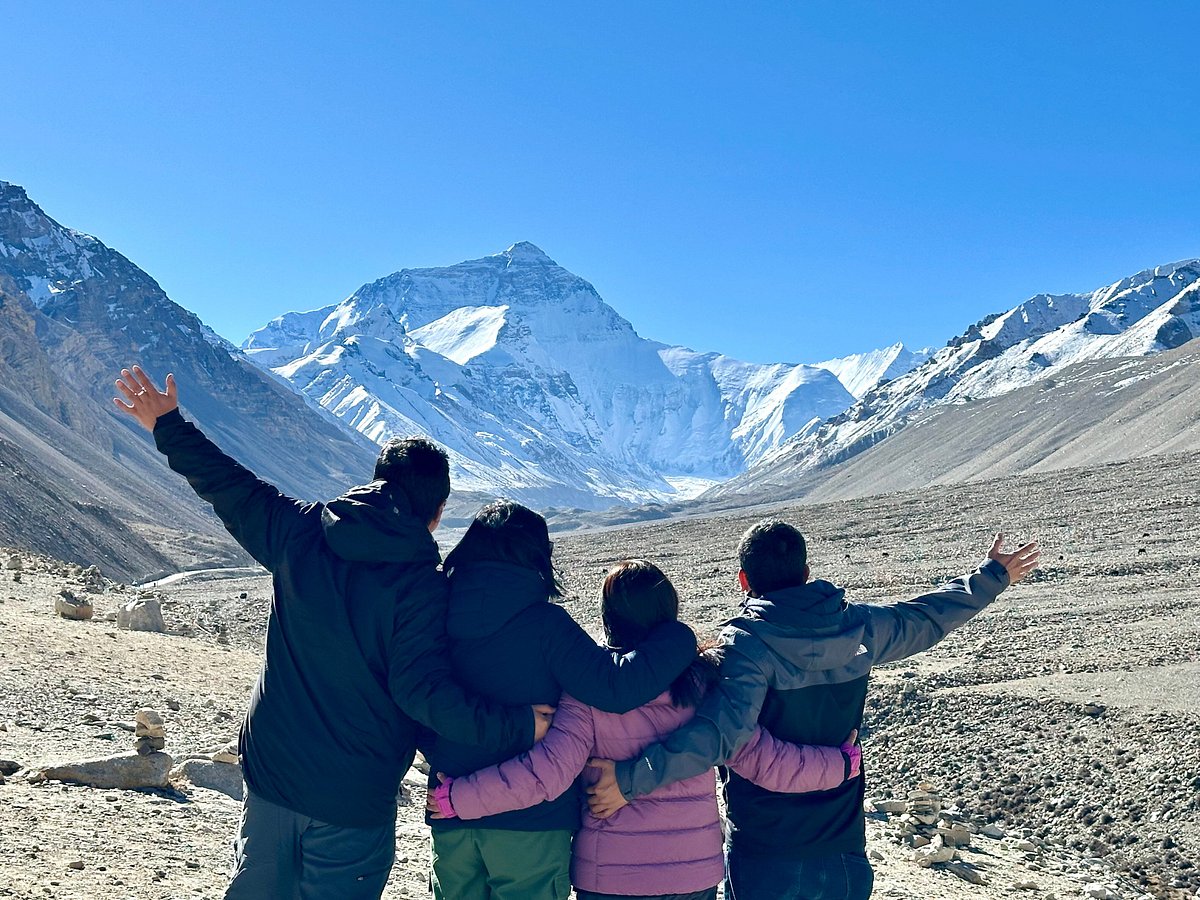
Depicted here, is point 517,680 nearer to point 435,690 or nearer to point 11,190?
point 435,690

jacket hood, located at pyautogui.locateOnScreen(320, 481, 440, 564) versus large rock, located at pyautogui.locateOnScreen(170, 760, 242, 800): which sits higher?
jacket hood, located at pyautogui.locateOnScreen(320, 481, 440, 564)

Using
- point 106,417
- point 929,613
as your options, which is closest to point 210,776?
point 929,613

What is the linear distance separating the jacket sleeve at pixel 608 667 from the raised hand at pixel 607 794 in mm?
240

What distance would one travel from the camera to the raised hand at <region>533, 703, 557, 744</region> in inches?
152

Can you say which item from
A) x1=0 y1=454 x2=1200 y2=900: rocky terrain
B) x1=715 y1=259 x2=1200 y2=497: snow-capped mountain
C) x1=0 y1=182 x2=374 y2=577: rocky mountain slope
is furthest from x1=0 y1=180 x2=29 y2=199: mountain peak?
x1=0 y1=454 x2=1200 y2=900: rocky terrain

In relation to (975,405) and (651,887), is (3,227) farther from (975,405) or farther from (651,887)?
(651,887)

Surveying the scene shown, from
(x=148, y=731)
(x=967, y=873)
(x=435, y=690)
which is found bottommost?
(x=967, y=873)

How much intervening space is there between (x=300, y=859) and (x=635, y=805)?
49.0 inches

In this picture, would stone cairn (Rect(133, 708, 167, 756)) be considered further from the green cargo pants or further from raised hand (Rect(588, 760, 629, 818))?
raised hand (Rect(588, 760, 629, 818))

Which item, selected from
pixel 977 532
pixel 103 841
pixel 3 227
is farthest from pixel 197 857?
pixel 3 227

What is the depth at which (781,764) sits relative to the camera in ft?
13.8

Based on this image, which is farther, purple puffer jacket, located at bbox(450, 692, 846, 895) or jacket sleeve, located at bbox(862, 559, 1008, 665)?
jacket sleeve, located at bbox(862, 559, 1008, 665)

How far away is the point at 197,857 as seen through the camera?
6.33 metres

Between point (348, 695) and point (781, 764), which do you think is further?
point (781, 764)
